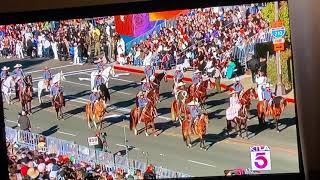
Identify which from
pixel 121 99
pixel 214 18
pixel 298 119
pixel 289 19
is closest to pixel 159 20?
pixel 214 18

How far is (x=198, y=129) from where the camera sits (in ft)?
6.32

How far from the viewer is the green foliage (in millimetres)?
1875

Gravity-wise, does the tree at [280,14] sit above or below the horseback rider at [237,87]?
above

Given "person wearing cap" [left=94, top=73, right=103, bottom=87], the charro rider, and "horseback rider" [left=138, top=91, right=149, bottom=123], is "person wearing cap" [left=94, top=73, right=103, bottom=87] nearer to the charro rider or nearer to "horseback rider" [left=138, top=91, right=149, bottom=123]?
the charro rider

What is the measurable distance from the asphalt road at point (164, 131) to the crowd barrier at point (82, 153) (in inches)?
0.9

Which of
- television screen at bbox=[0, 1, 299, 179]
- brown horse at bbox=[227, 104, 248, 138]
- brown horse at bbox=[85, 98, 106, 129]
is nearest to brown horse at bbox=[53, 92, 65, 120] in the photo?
television screen at bbox=[0, 1, 299, 179]

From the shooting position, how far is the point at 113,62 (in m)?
1.95

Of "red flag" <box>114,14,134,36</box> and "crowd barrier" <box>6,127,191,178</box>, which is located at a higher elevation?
"red flag" <box>114,14,134,36</box>

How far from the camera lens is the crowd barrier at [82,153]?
1967 mm

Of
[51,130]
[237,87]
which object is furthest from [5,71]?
[237,87]

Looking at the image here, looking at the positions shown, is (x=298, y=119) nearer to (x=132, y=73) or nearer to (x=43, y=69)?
(x=132, y=73)

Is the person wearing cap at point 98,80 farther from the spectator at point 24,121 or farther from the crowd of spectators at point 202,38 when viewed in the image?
the spectator at point 24,121

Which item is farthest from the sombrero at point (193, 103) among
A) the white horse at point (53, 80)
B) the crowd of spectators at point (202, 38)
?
the white horse at point (53, 80)

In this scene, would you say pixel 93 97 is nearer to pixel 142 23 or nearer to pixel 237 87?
pixel 142 23
